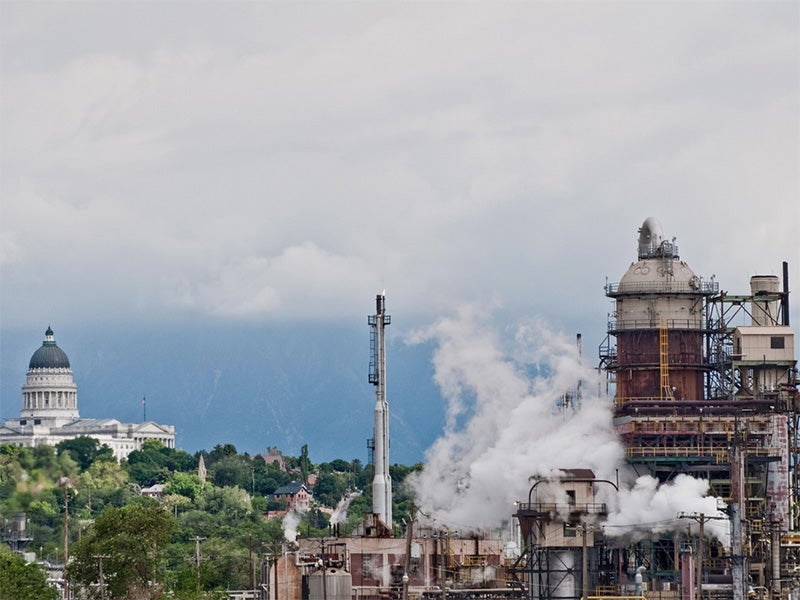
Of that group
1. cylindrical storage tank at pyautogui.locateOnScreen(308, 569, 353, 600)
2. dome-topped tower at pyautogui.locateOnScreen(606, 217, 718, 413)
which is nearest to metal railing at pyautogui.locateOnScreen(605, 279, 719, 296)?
dome-topped tower at pyautogui.locateOnScreen(606, 217, 718, 413)

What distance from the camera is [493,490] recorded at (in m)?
132

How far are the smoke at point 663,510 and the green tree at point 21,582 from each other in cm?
3409

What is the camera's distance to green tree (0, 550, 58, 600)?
131500mm

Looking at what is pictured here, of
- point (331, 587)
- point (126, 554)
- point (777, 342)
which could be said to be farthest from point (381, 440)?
point (331, 587)

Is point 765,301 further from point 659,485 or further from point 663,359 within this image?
point 659,485

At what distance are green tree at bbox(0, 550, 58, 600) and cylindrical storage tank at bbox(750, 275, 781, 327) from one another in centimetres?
4601

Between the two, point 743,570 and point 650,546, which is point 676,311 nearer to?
point 650,546

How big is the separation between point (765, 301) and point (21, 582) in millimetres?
48223

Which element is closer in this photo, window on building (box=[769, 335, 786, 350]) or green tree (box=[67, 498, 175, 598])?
window on building (box=[769, 335, 786, 350])

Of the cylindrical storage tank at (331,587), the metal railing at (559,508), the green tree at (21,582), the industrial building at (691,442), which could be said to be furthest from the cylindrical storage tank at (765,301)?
the green tree at (21,582)

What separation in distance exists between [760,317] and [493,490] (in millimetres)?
22273

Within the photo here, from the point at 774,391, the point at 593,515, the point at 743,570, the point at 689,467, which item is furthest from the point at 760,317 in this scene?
the point at 743,570

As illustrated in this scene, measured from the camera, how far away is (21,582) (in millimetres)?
134625

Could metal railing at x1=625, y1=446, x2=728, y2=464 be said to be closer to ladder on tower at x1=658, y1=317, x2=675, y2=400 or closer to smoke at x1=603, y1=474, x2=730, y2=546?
smoke at x1=603, y1=474, x2=730, y2=546
